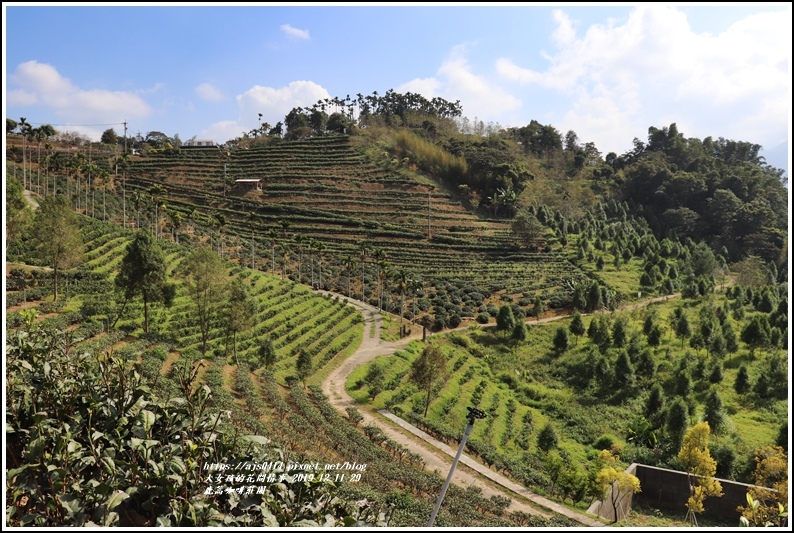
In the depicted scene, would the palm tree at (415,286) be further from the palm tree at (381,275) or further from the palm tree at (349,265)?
the palm tree at (349,265)

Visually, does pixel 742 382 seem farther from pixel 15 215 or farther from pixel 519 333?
pixel 15 215

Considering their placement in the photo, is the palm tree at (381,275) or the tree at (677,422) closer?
the tree at (677,422)

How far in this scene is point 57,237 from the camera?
2422 cm

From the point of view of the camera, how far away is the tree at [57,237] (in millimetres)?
24188

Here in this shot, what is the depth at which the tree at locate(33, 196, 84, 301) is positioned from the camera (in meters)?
24.2

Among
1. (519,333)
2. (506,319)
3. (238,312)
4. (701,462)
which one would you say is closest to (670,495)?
(701,462)

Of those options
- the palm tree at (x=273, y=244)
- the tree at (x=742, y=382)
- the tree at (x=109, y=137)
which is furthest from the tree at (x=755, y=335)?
the tree at (x=109, y=137)

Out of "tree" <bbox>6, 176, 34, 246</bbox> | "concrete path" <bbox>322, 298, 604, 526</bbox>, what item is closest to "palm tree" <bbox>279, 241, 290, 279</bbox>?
"concrete path" <bbox>322, 298, 604, 526</bbox>

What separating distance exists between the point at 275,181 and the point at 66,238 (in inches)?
1950

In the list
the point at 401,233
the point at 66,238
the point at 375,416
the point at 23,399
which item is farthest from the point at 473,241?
the point at 23,399

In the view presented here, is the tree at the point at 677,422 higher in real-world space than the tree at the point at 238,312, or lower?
lower

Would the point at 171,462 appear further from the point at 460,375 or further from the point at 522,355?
the point at 522,355

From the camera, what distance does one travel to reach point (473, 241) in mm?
58938

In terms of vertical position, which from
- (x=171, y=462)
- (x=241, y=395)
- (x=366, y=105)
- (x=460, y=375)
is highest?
(x=366, y=105)
